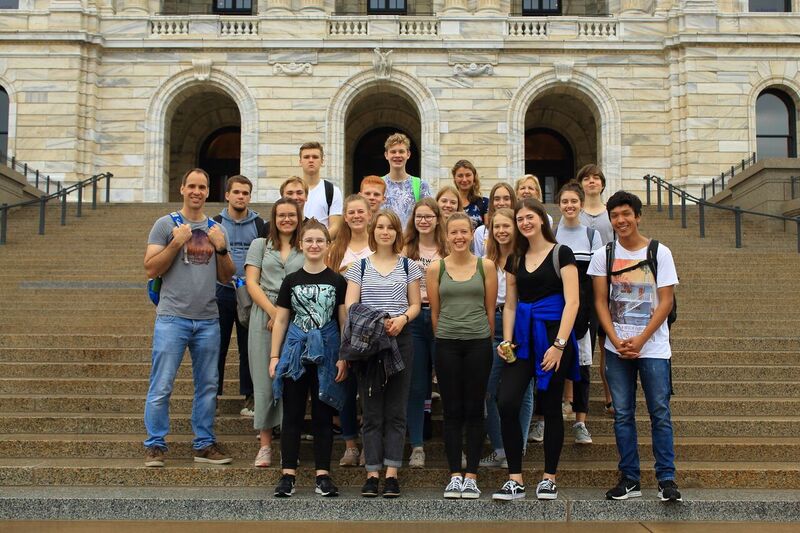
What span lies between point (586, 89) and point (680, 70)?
3034mm

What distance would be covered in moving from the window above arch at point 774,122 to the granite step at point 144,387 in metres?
19.5

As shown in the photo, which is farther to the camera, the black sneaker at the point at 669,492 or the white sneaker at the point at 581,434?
the white sneaker at the point at 581,434

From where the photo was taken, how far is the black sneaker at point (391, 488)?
5.30 m

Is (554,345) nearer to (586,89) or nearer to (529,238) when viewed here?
(529,238)

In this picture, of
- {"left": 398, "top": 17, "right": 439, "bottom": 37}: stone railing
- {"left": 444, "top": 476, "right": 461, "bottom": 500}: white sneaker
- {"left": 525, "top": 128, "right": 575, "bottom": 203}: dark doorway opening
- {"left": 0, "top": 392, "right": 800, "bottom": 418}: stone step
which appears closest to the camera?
{"left": 444, "top": 476, "right": 461, "bottom": 500}: white sneaker

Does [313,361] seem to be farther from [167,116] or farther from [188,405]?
[167,116]

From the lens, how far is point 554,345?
5238mm

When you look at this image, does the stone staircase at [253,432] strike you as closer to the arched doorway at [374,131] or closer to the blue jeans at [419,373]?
the blue jeans at [419,373]

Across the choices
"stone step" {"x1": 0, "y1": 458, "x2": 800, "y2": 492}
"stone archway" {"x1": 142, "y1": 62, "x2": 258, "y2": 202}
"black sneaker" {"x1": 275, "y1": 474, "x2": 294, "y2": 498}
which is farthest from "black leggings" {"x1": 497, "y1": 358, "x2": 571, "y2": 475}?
"stone archway" {"x1": 142, "y1": 62, "x2": 258, "y2": 202}

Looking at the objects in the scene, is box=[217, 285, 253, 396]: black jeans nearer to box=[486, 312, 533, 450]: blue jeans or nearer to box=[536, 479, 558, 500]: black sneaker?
box=[486, 312, 533, 450]: blue jeans

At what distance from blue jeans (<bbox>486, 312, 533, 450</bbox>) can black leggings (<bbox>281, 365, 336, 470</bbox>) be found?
1262mm

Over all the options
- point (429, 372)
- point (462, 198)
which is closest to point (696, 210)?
point (462, 198)

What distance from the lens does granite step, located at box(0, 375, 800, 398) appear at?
7488 mm

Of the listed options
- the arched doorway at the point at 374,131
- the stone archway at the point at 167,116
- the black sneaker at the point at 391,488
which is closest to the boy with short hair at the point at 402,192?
the black sneaker at the point at 391,488
